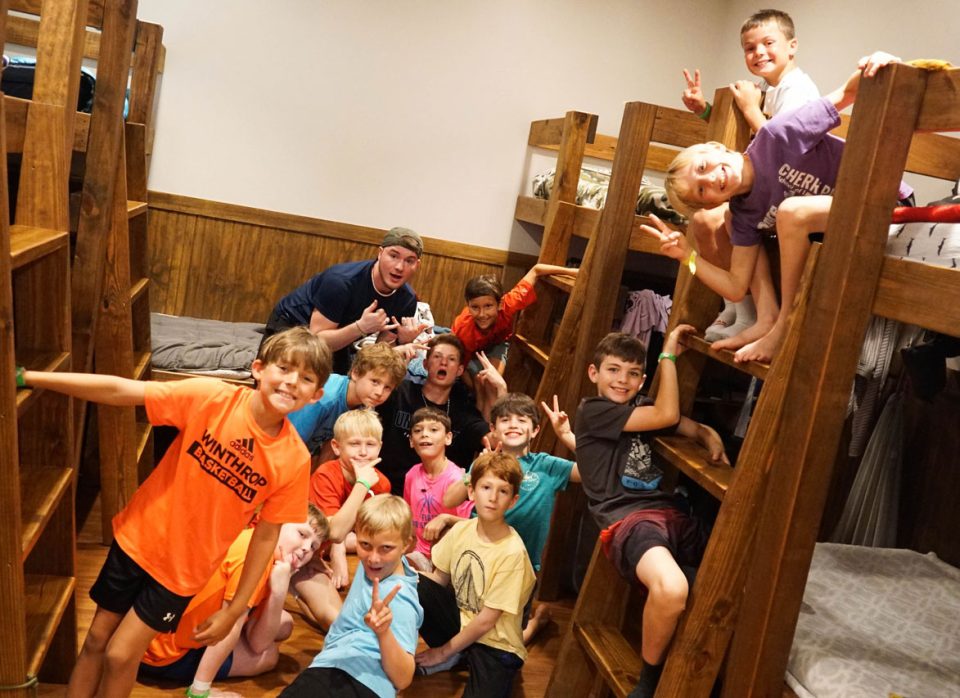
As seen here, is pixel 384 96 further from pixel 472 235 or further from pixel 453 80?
pixel 472 235

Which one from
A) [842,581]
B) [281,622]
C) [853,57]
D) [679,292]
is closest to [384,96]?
[853,57]

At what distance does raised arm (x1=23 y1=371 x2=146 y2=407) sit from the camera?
198 centimetres

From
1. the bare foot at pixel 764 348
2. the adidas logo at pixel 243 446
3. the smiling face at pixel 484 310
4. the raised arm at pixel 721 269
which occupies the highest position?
the raised arm at pixel 721 269

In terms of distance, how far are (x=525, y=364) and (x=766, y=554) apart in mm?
2290

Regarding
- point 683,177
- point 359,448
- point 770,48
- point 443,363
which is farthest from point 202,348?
point 770,48

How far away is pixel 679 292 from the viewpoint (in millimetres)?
2725

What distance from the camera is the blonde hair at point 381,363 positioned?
3523 mm

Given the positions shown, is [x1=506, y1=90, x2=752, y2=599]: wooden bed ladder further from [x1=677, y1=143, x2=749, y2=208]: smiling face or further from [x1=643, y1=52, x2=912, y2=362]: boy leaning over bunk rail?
[x1=677, y1=143, x2=749, y2=208]: smiling face

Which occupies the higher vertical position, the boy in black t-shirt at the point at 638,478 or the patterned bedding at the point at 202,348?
the boy in black t-shirt at the point at 638,478

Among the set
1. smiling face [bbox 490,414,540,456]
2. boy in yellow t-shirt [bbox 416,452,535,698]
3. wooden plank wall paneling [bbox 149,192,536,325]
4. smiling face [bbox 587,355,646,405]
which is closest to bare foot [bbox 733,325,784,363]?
smiling face [bbox 587,355,646,405]

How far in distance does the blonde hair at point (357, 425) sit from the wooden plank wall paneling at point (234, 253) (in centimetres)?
175

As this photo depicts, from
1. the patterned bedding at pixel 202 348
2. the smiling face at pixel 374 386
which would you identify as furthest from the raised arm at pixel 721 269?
the patterned bedding at pixel 202 348

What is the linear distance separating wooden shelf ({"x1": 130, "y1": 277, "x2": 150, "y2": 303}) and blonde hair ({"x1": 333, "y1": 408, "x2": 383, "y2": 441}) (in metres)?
0.99

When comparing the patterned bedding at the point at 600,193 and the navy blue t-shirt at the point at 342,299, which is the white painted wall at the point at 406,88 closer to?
the patterned bedding at the point at 600,193
